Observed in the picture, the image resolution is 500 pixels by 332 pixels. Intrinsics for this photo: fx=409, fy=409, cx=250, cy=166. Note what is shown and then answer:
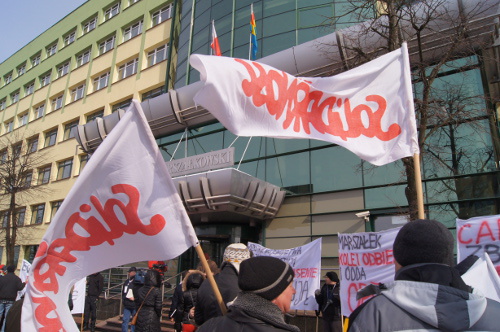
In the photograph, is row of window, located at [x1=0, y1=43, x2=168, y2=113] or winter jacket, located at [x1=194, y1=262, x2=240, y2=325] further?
row of window, located at [x1=0, y1=43, x2=168, y2=113]

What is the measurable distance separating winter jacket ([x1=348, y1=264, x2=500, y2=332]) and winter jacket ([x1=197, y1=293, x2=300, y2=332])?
21.6 inches

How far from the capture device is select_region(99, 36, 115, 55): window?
29000 millimetres

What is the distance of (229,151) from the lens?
1406cm

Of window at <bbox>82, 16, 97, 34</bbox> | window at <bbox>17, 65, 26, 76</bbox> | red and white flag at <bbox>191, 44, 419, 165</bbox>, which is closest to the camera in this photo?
red and white flag at <bbox>191, 44, 419, 165</bbox>

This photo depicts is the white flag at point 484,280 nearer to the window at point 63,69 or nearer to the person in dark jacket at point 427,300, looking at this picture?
the person in dark jacket at point 427,300

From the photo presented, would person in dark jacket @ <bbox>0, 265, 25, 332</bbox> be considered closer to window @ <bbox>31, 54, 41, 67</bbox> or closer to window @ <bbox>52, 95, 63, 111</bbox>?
window @ <bbox>52, 95, 63, 111</bbox>

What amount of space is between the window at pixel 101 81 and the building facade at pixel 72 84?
95mm

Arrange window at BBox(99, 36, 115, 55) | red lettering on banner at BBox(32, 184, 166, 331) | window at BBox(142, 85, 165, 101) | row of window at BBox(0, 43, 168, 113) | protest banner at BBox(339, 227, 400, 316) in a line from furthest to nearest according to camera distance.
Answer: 1. window at BBox(99, 36, 115, 55)
2. row of window at BBox(0, 43, 168, 113)
3. window at BBox(142, 85, 165, 101)
4. protest banner at BBox(339, 227, 400, 316)
5. red lettering on banner at BBox(32, 184, 166, 331)

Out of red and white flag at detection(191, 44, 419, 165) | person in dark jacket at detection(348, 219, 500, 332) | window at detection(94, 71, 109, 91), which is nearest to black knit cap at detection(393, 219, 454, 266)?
person in dark jacket at detection(348, 219, 500, 332)

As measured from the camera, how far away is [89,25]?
32.8 metres

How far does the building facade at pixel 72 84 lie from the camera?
25.3 metres

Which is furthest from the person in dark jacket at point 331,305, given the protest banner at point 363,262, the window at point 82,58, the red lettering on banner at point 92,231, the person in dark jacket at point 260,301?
the window at point 82,58

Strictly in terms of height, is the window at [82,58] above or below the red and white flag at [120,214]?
above

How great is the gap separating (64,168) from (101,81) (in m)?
6.69
